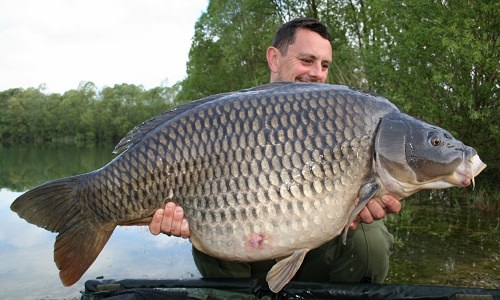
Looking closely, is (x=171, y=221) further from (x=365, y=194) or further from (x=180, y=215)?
(x=365, y=194)

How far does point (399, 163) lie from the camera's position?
4.84ft

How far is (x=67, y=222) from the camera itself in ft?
5.33

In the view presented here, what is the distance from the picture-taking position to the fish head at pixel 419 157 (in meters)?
1.46

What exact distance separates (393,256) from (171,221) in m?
3.15

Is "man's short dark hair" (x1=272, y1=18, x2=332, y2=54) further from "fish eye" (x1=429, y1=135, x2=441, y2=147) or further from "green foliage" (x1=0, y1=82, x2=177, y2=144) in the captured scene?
"green foliage" (x1=0, y1=82, x2=177, y2=144)

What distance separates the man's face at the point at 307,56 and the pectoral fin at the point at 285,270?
128cm

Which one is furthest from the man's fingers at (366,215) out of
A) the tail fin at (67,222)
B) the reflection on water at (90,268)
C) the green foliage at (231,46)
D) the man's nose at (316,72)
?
the green foliage at (231,46)

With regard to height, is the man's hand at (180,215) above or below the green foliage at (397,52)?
below

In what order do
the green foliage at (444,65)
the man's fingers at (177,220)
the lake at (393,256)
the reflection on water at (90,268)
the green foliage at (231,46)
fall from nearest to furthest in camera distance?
the man's fingers at (177,220) < the lake at (393,256) < the reflection on water at (90,268) < the green foliage at (444,65) < the green foliage at (231,46)

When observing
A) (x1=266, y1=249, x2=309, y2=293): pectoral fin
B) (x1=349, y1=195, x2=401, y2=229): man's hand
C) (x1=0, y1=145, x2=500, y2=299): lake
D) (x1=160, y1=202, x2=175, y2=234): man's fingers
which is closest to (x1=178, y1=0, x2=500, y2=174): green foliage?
(x1=0, y1=145, x2=500, y2=299): lake

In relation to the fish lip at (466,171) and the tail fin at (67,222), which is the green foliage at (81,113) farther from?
the fish lip at (466,171)

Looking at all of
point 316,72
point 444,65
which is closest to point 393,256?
point 316,72

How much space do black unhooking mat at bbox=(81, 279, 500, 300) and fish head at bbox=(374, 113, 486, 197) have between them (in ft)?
1.33

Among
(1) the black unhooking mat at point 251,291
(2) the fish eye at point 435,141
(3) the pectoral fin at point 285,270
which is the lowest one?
(1) the black unhooking mat at point 251,291
